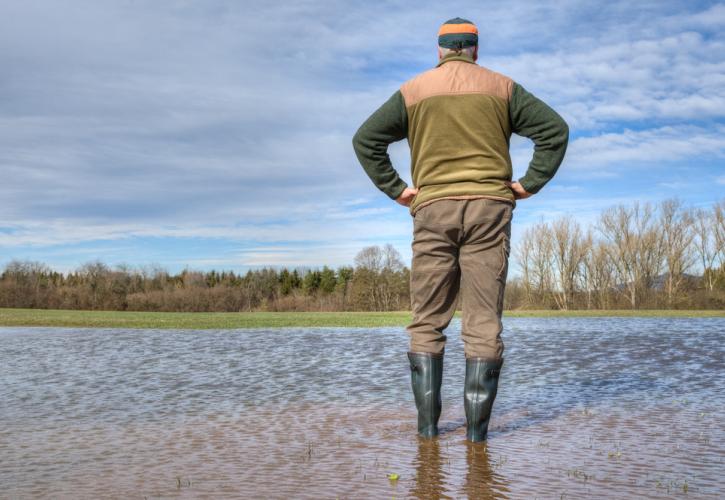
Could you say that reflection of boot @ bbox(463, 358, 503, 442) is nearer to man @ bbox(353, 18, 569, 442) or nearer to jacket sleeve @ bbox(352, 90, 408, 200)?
man @ bbox(353, 18, 569, 442)

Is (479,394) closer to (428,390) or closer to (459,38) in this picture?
(428,390)

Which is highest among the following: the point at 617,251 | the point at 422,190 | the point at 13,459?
the point at 617,251

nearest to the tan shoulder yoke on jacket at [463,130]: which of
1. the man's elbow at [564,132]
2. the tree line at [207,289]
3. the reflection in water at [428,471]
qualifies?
the man's elbow at [564,132]

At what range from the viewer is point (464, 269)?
189 inches

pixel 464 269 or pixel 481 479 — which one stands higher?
pixel 464 269

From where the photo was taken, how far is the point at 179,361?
10211 millimetres

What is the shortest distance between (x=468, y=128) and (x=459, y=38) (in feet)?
2.18

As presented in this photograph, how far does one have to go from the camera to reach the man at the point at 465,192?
4691 millimetres

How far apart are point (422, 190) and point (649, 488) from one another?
7.53 feet

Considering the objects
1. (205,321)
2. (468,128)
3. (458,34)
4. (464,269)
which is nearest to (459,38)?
(458,34)

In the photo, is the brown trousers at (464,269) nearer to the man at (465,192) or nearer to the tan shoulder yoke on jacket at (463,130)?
the man at (465,192)

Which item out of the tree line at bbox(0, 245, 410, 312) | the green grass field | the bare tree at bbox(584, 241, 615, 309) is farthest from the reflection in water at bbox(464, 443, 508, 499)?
the bare tree at bbox(584, 241, 615, 309)

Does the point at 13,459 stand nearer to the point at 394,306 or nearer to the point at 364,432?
the point at 364,432

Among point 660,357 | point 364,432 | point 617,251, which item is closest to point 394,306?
point 617,251
